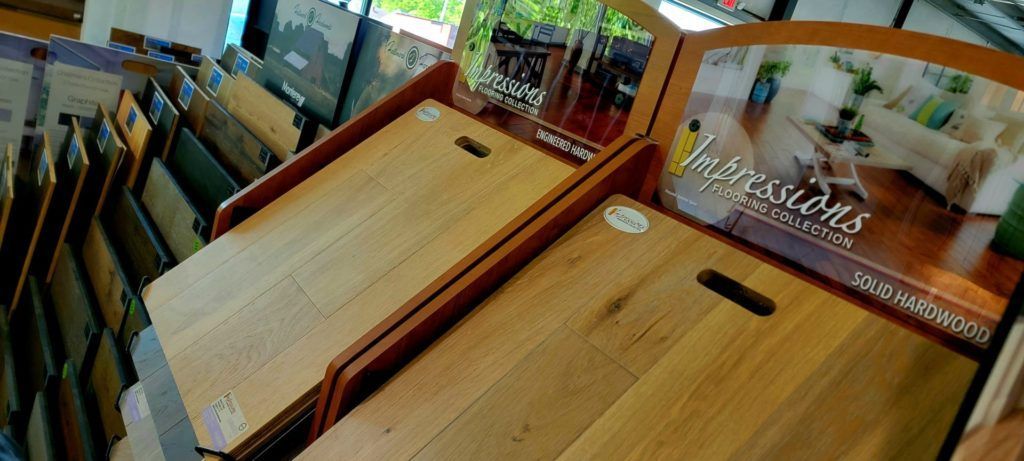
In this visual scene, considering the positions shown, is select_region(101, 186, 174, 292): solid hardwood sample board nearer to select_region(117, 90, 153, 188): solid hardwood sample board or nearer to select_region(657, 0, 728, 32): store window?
select_region(117, 90, 153, 188): solid hardwood sample board

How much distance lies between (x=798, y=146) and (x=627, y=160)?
260mm

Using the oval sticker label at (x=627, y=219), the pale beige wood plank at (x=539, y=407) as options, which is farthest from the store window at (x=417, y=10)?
the pale beige wood plank at (x=539, y=407)

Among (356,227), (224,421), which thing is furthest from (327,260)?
(224,421)

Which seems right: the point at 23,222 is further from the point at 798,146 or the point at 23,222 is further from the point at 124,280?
the point at 798,146

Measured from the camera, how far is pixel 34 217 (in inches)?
109

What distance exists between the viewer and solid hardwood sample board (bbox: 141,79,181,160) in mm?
2475

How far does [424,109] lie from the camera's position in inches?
60.4

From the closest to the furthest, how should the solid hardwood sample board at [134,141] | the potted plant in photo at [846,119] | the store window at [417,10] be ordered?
the potted plant in photo at [846,119]
the solid hardwood sample board at [134,141]
the store window at [417,10]

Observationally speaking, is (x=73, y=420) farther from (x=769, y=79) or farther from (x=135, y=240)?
(x=769, y=79)

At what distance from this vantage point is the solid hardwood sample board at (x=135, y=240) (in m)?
2.01

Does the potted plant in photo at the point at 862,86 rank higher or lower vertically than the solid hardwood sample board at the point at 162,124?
higher

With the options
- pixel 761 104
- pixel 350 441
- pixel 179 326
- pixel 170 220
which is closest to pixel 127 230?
pixel 170 220

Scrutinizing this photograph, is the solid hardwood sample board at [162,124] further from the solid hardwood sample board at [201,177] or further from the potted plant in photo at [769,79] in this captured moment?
the potted plant in photo at [769,79]

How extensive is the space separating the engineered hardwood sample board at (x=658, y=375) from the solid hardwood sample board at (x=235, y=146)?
4.00 feet
